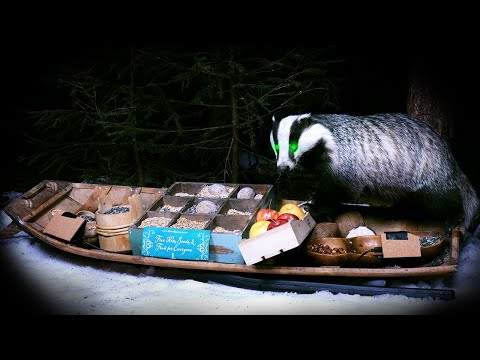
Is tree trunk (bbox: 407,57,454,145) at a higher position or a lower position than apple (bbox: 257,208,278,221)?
higher

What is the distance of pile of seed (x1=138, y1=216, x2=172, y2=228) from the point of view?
4316 millimetres

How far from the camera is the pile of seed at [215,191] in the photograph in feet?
15.9

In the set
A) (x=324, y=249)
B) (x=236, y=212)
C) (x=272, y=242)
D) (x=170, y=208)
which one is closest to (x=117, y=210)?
(x=170, y=208)

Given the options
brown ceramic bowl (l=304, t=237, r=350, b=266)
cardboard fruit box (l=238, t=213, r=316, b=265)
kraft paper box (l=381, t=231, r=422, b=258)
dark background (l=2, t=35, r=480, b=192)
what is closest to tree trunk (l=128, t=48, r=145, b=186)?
dark background (l=2, t=35, r=480, b=192)

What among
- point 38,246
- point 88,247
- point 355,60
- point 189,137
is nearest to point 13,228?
point 38,246

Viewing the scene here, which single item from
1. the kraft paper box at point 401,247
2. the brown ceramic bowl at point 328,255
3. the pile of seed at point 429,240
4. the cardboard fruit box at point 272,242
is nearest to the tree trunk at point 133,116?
the cardboard fruit box at point 272,242

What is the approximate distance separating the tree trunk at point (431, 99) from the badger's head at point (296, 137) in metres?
1.42

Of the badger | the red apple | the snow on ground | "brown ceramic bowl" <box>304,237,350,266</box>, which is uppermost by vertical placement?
the badger

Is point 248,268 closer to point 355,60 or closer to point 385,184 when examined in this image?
point 385,184

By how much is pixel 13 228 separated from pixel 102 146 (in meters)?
1.83

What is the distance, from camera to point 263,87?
520 cm

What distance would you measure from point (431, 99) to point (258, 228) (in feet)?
7.94

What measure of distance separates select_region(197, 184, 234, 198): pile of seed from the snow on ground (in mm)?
968

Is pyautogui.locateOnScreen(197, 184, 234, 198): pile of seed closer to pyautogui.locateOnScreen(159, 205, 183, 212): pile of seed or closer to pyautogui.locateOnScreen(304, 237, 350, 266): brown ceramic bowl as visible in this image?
pyautogui.locateOnScreen(159, 205, 183, 212): pile of seed
